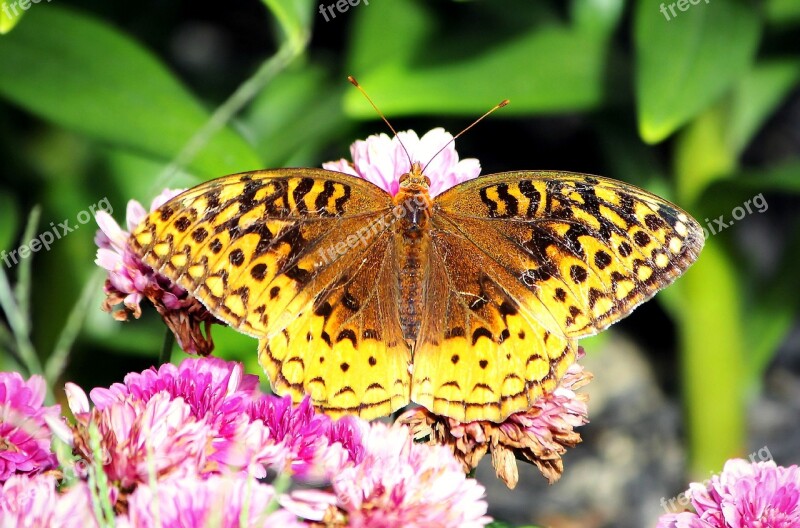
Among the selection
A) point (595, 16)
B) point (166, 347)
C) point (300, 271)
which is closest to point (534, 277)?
point (300, 271)

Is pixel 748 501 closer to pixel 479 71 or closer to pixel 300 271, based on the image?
pixel 300 271

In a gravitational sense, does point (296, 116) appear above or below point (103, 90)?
above

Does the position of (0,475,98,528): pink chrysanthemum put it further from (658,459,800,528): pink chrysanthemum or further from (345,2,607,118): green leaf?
(345,2,607,118): green leaf

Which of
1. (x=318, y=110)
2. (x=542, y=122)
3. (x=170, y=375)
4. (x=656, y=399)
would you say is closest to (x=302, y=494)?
(x=170, y=375)

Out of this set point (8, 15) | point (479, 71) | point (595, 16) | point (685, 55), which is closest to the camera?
point (8, 15)

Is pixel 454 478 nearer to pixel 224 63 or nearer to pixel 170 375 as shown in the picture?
pixel 170 375

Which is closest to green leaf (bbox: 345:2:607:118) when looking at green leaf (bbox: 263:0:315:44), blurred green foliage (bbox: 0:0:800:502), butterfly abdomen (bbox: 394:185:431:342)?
→ blurred green foliage (bbox: 0:0:800:502)
